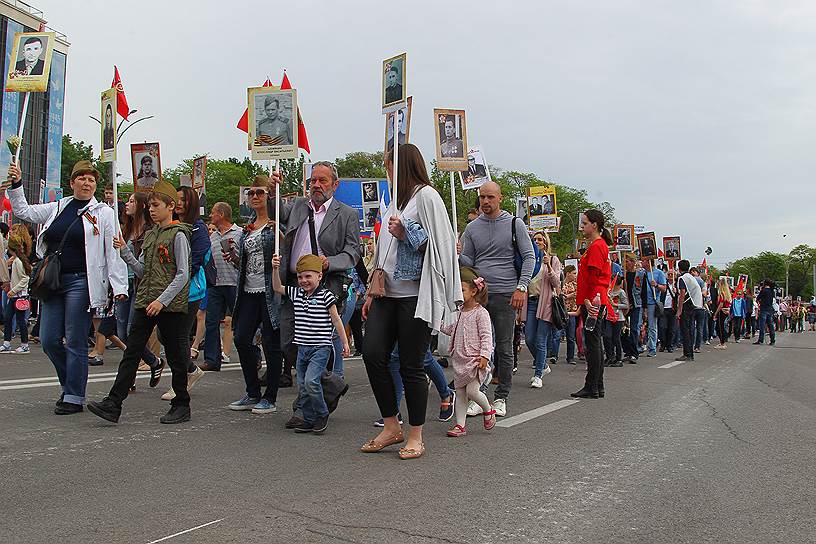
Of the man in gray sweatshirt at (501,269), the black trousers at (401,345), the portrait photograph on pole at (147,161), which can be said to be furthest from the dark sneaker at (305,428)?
the portrait photograph on pole at (147,161)

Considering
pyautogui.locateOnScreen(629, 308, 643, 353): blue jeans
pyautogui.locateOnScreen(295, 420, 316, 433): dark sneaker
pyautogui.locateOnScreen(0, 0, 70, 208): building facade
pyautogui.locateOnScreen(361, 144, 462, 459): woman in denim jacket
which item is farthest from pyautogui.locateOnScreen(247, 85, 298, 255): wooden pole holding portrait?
pyautogui.locateOnScreen(0, 0, 70, 208): building facade

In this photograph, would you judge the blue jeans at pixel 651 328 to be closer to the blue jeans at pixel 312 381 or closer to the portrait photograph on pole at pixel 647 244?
the portrait photograph on pole at pixel 647 244

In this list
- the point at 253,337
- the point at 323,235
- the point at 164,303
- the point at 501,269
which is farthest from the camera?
the point at 501,269

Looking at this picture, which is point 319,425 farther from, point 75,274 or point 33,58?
point 33,58

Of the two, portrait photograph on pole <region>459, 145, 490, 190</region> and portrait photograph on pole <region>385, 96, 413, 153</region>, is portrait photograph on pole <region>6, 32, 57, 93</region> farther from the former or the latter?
portrait photograph on pole <region>459, 145, 490, 190</region>

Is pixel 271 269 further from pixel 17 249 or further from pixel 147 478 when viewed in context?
pixel 17 249

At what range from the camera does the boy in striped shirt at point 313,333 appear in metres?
5.90

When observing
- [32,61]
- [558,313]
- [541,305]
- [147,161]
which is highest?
[147,161]

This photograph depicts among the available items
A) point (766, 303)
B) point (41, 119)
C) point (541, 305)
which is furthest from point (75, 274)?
point (41, 119)

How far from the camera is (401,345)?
5172mm

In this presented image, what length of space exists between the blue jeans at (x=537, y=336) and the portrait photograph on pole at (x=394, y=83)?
15.1ft

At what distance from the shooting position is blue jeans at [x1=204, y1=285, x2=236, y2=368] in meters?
9.12

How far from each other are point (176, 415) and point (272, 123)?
2.82 metres

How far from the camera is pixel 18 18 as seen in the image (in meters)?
59.0
